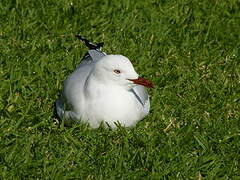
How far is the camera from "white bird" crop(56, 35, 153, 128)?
4.88 metres

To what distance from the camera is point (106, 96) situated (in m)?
4.92

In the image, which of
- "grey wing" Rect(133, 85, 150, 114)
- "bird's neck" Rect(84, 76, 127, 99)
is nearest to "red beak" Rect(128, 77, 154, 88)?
"bird's neck" Rect(84, 76, 127, 99)

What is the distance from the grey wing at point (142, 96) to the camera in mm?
5195

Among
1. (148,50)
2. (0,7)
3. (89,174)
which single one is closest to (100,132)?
(89,174)

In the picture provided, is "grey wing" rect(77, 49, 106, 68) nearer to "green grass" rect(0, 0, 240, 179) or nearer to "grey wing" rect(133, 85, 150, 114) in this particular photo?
"green grass" rect(0, 0, 240, 179)

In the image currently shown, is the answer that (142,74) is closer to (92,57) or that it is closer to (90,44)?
(90,44)

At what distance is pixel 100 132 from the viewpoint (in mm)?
4949

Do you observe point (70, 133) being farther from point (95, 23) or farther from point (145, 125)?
point (95, 23)

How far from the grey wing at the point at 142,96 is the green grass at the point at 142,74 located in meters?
0.11

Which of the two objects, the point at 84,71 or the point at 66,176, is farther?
the point at 84,71

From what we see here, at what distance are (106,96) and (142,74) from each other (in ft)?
4.03

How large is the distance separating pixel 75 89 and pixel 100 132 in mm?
381

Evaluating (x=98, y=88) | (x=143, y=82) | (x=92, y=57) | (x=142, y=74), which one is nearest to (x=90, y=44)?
(x=92, y=57)

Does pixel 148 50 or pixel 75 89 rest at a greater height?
pixel 75 89
